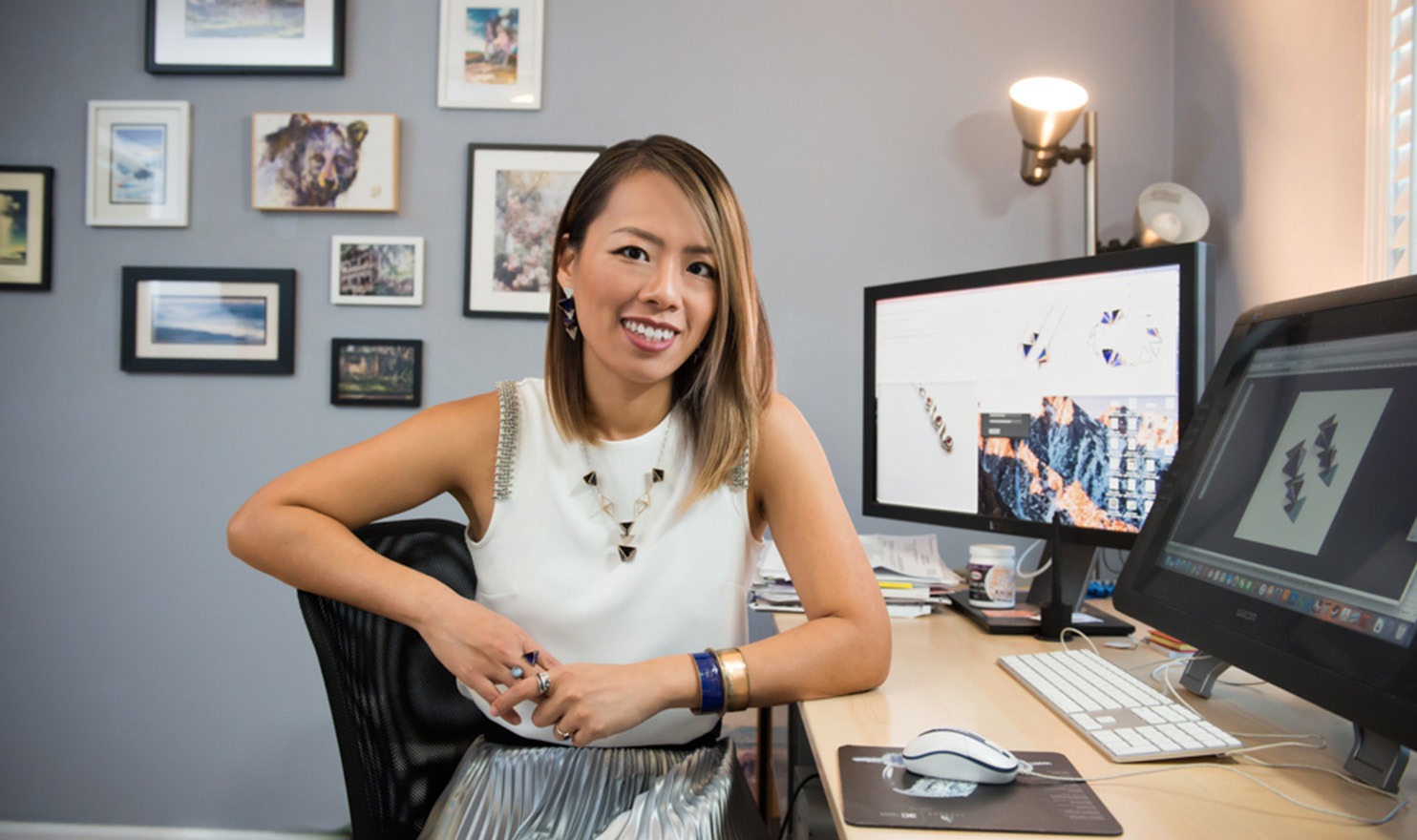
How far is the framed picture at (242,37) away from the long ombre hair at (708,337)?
1347mm

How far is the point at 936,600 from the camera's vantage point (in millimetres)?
1357

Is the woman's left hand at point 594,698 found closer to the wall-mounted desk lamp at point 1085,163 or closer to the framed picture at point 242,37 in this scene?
the wall-mounted desk lamp at point 1085,163

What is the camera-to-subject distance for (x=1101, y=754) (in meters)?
0.73

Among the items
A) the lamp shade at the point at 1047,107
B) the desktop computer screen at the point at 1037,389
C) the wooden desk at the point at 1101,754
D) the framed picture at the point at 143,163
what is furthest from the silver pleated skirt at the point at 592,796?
the framed picture at the point at 143,163

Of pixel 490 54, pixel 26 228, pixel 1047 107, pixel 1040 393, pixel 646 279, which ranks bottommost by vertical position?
pixel 1040 393

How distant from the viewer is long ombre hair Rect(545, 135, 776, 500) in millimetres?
1083

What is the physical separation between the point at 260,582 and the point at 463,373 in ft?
2.40

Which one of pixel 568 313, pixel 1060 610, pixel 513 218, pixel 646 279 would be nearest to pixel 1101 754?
pixel 1060 610

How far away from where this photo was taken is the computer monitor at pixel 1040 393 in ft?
3.68

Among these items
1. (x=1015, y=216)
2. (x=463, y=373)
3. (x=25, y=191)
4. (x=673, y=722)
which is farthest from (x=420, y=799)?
(x=25, y=191)

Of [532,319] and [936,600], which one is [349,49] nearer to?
[532,319]

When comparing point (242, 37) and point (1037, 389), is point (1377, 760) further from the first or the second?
point (242, 37)

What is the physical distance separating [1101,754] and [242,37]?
2.39 m

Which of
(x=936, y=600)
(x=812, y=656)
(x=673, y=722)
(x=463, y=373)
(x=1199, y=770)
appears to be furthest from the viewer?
(x=463, y=373)
